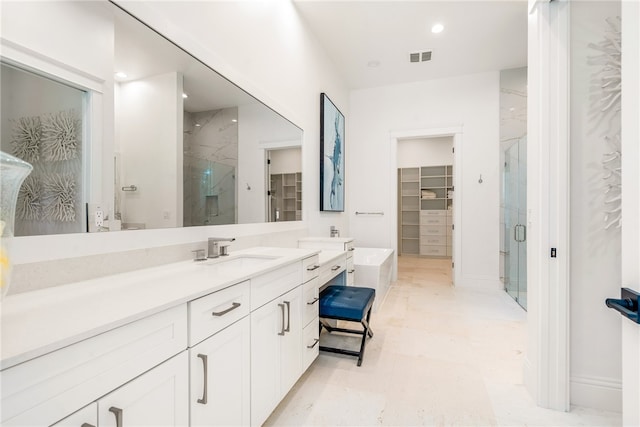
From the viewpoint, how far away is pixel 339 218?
163 inches

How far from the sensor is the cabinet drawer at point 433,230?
21.8 feet

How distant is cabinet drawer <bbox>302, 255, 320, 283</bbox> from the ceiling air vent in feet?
10.6

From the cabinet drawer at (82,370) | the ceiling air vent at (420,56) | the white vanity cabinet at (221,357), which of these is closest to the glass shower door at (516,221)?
the ceiling air vent at (420,56)

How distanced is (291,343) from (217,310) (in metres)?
0.66

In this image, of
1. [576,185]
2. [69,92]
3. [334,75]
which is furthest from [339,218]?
[69,92]

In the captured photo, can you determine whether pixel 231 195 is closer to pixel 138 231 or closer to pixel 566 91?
pixel 138 231

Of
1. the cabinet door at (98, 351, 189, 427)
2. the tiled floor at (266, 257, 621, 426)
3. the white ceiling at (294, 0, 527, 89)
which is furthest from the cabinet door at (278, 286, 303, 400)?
the white ceiling at (294, 0, 527, 89)

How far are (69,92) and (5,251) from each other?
658mm

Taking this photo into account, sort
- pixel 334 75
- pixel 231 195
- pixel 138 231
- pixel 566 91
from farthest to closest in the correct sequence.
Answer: pixel 334 75, pixel 231 195, pixel 566 91, pixel 138 231

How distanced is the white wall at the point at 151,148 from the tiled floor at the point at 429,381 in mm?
1218

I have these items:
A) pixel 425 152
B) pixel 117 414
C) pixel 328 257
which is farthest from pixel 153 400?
pixel 425 152

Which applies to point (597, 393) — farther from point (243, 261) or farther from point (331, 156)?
point (331, 156)

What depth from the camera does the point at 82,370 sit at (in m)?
0.61

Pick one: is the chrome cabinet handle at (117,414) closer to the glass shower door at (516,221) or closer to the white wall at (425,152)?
the glass shower door at (516,221)
